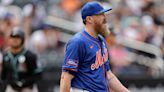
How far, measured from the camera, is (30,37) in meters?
17.0

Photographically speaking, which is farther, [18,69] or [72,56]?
[18,69]

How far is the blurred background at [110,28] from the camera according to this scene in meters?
16.6

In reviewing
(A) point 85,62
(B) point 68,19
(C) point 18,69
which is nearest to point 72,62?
(A) point 85,62

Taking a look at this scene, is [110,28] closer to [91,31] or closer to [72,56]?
[91,31]

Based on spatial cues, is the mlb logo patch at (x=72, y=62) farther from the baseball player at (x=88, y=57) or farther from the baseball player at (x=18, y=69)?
the baseball player at (x=18, y=69)

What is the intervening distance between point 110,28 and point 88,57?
8.95 m

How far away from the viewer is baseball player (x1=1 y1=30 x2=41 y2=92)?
1148 cm

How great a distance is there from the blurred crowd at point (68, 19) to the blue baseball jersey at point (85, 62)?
7854 millimetres

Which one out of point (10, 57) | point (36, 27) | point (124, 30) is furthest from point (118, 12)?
point (10, 57)

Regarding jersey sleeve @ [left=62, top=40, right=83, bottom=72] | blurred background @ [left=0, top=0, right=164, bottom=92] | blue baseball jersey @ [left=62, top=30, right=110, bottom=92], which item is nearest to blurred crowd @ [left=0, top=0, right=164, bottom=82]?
blurred background @ [left=0, top=0, right=164, bottom=92]

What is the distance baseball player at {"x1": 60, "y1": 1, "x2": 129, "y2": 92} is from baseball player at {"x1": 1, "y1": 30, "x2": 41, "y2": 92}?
148 inches

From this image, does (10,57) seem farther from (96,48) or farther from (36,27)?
(36,27)

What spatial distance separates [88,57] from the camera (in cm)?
778

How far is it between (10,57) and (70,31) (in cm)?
640
